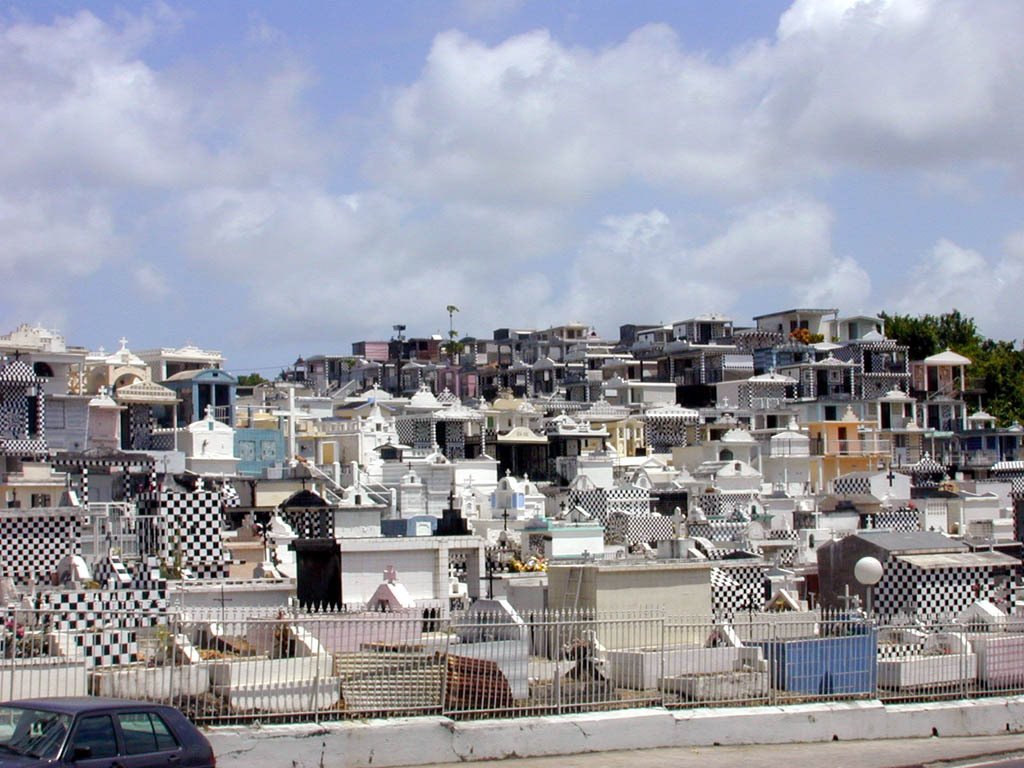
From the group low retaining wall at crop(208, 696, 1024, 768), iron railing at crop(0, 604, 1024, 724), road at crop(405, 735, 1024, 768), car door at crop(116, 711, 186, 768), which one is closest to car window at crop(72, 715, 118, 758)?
car door at crop(116, 711, 186, 768)

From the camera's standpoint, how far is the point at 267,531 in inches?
1601

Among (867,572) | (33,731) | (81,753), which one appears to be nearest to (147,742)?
(81,753)

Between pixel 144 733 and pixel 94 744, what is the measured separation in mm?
594

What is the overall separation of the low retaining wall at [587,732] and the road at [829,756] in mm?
155

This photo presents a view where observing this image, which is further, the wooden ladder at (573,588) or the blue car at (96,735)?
the wooden ladder at (573,588)

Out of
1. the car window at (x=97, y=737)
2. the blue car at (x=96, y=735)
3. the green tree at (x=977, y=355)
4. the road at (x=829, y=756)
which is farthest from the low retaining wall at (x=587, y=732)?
the green tree at (x=977, y=355)

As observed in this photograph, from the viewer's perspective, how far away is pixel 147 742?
13.7m

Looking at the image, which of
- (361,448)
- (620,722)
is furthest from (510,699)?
(361,448)

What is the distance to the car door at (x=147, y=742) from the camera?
1346 centimetres

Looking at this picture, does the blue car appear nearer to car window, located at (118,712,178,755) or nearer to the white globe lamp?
car window, located at (118,712,178,755)

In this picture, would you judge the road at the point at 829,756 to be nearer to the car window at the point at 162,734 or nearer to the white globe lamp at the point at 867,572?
the white globe lamp at the point at 867,572

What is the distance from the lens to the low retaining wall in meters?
17.0

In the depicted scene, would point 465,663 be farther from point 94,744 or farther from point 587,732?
point 94,744

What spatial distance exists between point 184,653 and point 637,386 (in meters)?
71.1
